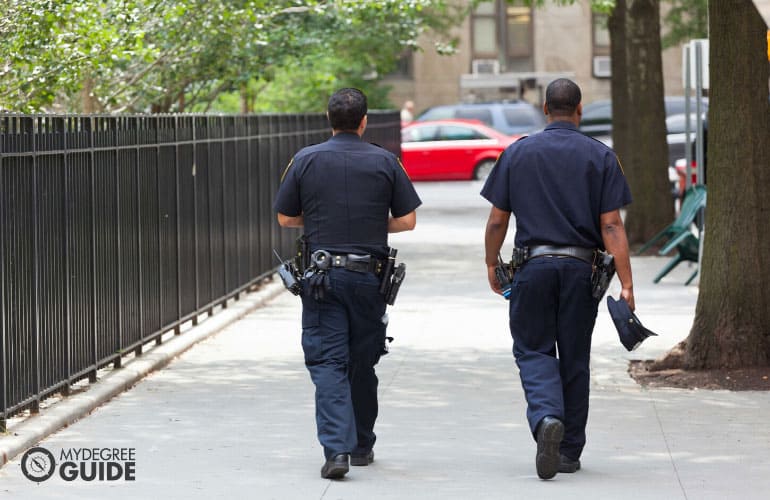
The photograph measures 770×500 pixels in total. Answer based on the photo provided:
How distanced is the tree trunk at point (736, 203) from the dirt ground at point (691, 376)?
0.33 feet

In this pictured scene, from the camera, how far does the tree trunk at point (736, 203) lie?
1134 centimetres

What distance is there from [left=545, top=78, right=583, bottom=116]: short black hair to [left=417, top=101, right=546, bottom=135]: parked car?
112ft

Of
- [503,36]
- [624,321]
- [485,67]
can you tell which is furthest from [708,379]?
[503,36]

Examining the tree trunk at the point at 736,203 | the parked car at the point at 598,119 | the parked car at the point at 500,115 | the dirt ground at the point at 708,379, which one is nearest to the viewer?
the dirt ground at the point at 708,379

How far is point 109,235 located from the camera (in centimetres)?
1112

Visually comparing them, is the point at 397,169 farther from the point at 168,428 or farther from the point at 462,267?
the point at 462,267

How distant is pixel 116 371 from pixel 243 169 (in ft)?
17.7

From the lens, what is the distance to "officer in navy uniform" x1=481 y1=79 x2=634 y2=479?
25.8ft

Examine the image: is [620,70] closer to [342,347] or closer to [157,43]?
[157,43]

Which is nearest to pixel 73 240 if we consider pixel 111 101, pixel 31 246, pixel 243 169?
pixel 31 246

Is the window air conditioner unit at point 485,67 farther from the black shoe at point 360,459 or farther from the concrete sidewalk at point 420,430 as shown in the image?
the black shoe at point 360,459

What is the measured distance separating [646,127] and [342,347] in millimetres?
14247

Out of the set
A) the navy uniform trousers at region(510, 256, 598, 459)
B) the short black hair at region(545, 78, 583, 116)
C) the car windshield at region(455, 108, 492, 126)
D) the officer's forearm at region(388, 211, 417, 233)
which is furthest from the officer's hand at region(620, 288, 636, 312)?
the car windshield at region(455, 108, 492, 126)

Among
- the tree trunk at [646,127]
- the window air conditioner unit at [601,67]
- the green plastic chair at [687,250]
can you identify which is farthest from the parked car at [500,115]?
the green plastic chair at [687,250]
